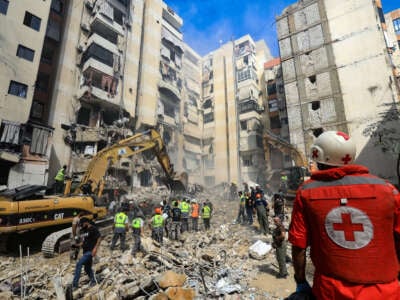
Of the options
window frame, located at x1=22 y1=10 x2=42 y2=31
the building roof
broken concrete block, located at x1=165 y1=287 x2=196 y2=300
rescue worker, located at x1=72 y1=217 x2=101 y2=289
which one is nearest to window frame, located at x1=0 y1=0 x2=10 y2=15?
window frame, located at x1=22 y1=10 x2=42 y2=31

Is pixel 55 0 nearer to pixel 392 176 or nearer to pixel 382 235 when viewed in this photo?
pixel 382 235

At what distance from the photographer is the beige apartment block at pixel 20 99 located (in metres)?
14.7

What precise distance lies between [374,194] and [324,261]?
1.85 ft

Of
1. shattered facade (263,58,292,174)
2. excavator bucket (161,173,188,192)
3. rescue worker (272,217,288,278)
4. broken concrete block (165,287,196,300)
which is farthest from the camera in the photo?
shattered facade (263,58,292,174)

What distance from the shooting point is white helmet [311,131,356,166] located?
1.54m

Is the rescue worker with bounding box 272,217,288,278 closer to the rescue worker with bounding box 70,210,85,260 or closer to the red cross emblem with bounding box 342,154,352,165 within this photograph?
the red cross emblem with bounding box 342,154,352,165

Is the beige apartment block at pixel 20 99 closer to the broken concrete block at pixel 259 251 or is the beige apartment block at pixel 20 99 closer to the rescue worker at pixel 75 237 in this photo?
the rescue worker at pixel 75 237

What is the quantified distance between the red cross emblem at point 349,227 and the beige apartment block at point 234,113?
1043 inches

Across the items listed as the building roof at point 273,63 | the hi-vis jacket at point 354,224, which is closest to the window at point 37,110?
the hi-vis jacket at point 354,224

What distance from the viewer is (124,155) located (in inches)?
436

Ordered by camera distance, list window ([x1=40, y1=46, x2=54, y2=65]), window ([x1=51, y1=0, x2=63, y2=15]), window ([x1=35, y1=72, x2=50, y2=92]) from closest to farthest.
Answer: window ([x1=35, y1=72, x2=50, y2=92]) → window ([x1=40, y1=46, x2=54, y2=65]) → window ([x1=51, y1=0, x2=63, y2=15])

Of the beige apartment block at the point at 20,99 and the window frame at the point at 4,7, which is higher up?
the window frame at the point at 4,7

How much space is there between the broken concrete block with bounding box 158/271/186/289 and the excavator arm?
7.31 metres

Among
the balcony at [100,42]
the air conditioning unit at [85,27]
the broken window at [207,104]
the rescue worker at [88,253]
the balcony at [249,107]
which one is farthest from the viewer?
the broken window at [207,104]
